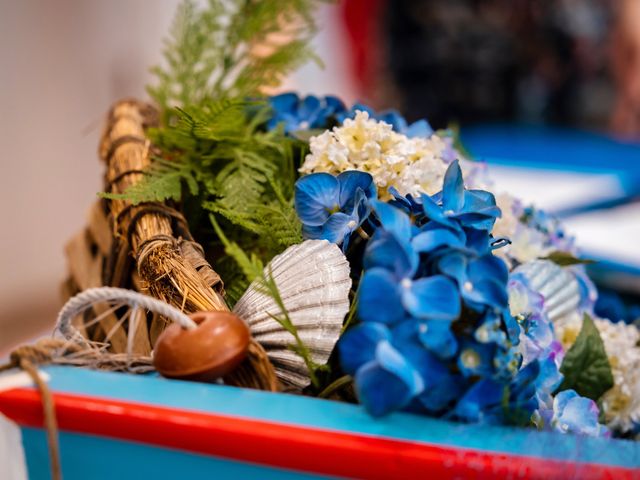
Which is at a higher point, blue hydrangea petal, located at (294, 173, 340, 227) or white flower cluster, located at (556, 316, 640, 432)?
blue hydrangea petal, located at (294, 173, 340, 227)

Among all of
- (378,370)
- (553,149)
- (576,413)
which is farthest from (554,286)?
(553,149)

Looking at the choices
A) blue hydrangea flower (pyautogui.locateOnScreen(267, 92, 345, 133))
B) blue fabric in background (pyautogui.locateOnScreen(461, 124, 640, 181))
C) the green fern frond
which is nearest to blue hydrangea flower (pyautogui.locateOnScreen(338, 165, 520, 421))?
blue hydrangea flower (pyautogui.locateOnScreen(267, 92, 345, 133))

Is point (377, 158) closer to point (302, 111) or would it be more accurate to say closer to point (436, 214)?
point (436, 214)

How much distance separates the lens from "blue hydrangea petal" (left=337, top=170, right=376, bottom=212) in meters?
0.62

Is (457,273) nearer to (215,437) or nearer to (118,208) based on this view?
(215,437)

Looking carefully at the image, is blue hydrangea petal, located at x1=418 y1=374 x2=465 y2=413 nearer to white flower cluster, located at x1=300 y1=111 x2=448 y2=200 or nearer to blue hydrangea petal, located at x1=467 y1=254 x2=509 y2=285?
blue hydrangea petal, located at x1=467 y1=254 x2=509 y2=285

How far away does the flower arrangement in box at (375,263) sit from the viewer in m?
0.47

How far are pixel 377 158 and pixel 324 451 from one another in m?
0.32

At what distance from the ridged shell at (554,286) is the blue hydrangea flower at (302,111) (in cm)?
32

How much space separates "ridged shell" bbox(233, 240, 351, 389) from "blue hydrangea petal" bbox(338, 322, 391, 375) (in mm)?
74

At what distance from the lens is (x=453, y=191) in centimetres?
57

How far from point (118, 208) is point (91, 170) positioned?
159cm

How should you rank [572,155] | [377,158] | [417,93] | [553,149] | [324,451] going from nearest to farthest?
[324,451] < [377,158] < [572,155] < [553,149] < [417,93]

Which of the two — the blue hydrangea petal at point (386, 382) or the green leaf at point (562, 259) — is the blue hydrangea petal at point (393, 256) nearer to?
the blue hydrangea petal at point (386, 382)
